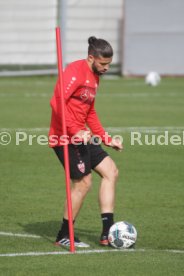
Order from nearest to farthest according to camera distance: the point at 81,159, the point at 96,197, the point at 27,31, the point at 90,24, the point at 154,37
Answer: the point at 81,159
the point at 96,197
the point at 27,31
the point at 154,37
the point at 90,24

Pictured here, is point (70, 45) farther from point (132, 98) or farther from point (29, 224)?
point (29, 224)

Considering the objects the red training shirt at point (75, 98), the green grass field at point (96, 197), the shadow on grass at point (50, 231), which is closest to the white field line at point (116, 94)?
the green grass field at point (96, 197)

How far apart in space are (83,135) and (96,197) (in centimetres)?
309

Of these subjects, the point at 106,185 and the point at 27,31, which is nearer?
the point at 106,185

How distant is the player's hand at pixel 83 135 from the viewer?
849 centimetres

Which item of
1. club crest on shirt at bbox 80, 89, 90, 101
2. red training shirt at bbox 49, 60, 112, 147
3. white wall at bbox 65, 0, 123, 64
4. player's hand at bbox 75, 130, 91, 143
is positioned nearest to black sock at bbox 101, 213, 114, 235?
red training shirt at bbox 49, 60, 112, 147

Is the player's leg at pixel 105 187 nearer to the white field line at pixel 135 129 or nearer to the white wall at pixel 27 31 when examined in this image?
the white field line at pixel 135 129

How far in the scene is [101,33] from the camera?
100ft

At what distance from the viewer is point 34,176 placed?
12812 mm

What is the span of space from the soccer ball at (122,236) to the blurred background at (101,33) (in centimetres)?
2075

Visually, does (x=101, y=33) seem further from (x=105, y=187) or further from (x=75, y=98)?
(x=105, y=187)

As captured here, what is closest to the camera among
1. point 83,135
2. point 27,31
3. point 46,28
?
point 83,135

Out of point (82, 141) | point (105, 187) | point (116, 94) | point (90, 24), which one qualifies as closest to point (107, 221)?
point (105, 187)

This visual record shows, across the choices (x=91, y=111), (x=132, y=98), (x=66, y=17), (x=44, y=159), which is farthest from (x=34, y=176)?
(x=66, y=17)
